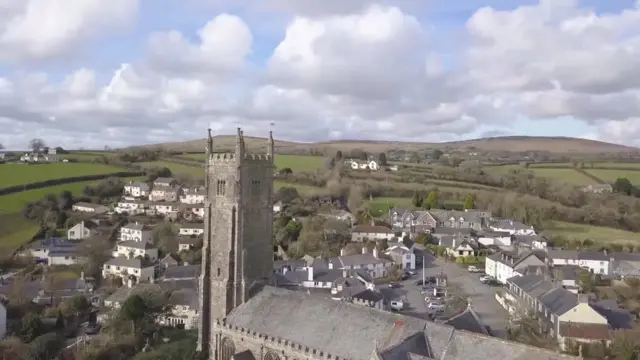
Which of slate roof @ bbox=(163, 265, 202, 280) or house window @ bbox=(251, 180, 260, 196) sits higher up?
house window @ bbox=(251, 180, 260, 196)

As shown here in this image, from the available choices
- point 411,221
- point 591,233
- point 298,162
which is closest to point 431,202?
point 411,221

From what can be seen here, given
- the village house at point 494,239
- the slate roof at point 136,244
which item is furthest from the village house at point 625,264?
the slate roof at point 136,244

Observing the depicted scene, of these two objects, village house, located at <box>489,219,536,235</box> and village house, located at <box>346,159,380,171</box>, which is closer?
village house, located at <box>489,219,536,235</box>

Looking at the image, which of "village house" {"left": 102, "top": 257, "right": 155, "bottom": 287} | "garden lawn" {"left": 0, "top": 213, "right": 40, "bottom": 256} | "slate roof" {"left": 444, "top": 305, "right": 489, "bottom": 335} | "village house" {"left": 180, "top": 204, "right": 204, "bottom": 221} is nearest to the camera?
"slate roof" {"left": 444, "top": 305, "right": 489, "bottom": 335}

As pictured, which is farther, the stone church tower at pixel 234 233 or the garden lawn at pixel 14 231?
the garden lawn at pixel 14 231

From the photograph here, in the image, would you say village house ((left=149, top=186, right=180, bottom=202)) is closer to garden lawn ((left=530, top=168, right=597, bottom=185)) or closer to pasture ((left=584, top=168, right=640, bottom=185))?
garden lawn ((left=530, top=168, right=597, bottom=185))

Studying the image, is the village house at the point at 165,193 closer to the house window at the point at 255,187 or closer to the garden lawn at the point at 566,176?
the garden lawn at the point at 566,176

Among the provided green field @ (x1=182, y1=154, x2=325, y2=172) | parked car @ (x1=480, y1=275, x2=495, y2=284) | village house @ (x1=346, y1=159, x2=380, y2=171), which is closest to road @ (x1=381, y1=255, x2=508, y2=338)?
parked car @ (x1=480, y1=275, x2=495, y2=284)

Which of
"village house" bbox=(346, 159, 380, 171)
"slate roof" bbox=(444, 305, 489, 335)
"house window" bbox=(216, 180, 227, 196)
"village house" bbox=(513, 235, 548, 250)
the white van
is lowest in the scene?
the white van
